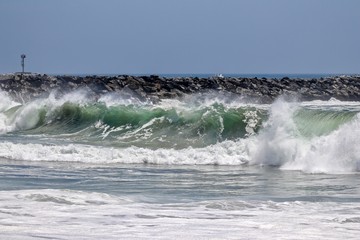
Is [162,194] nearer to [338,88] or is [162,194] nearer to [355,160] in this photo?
[355,160]

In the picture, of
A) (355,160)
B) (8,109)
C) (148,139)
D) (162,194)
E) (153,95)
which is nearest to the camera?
(162,194)

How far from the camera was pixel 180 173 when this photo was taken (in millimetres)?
16078

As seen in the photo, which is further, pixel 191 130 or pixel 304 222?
pixel 191 130

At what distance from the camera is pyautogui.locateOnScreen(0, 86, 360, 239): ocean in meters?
9.19

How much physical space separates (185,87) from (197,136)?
1762cm

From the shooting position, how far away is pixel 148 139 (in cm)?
2333

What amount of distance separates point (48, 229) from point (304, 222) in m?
2.72

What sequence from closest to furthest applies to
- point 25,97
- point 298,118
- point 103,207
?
point 103,207
point 298,118
point 25,97

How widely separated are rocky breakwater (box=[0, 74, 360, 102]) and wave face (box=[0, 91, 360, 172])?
8762mm

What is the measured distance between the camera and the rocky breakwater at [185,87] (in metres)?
38.7

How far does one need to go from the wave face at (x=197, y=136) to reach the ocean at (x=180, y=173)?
4 cm

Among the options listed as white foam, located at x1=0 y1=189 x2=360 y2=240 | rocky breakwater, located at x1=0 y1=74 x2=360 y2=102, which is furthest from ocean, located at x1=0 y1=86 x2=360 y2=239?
→ rocky breakwater, located at x1=0 y1=74 x2=360 y2=102

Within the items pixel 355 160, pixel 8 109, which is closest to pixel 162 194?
pixel 355 160

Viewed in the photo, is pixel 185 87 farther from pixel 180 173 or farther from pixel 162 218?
pixel 162 218
